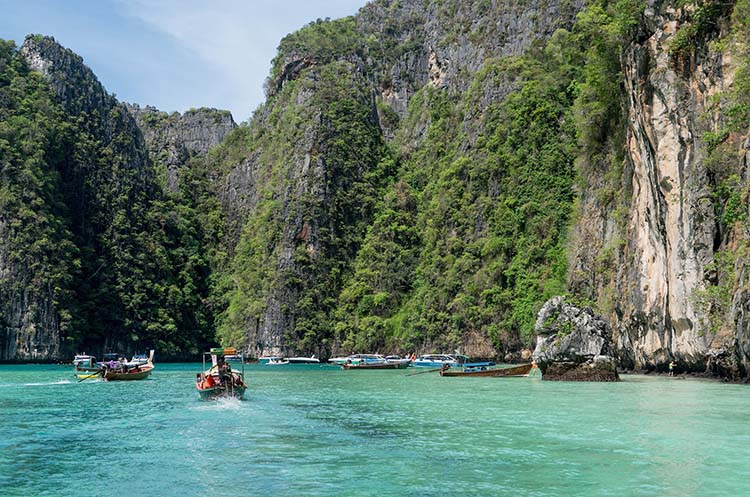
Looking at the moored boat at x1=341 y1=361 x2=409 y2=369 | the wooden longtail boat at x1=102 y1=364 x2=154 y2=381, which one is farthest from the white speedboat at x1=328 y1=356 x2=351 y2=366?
the wooden longtail boat at x1=102 y1=364 x2=154 y2=381

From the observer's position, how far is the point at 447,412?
26.0 m

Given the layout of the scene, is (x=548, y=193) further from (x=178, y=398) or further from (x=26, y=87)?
(x=26, y=87)

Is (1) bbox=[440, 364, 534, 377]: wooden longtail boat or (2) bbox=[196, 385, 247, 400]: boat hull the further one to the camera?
(1) bbox=[440, 364, 534, 377]: wooden longtail boat

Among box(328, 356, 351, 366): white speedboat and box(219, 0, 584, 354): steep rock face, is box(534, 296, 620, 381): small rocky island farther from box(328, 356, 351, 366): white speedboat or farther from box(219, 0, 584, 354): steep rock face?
box(328, 356, 351, 366): white speedboat

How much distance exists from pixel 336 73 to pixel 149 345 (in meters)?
57.6

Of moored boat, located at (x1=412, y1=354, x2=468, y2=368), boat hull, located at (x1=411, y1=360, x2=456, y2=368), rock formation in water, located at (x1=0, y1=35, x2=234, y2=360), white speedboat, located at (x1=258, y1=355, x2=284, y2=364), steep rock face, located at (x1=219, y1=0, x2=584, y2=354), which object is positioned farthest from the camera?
steep rock face, located at (x1=219, y1=0, x2=584, y2=354)

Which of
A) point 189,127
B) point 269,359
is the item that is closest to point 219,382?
point 269,359

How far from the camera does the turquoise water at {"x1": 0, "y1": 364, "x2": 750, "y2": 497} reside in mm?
13742

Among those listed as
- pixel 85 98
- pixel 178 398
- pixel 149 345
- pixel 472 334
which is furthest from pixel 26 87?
pixel 178 398

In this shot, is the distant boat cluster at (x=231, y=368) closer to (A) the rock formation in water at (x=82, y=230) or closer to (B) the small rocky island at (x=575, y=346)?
(B) the small rocky island at (x=575, y=346)

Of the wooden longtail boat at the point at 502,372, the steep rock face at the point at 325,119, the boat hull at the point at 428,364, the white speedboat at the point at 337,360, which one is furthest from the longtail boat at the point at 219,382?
the white speedboat at the point at 337,360

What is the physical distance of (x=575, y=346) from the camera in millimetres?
38625

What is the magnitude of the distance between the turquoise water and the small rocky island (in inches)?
227

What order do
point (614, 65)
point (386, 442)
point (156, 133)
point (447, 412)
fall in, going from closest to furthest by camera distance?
point (386, 442) → point (447, 412) → point (614, 65) → point (156, 133)
